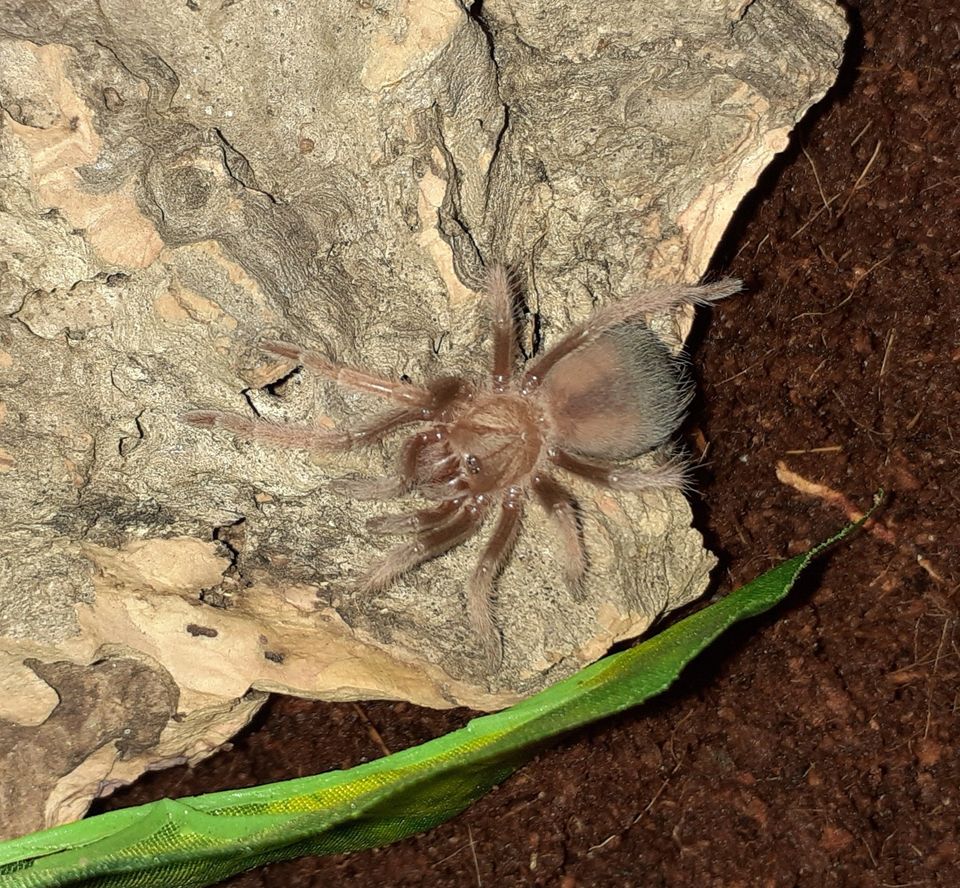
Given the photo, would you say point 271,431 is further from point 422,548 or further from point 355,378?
point 422,548

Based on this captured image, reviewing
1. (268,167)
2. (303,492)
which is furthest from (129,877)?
(268,167)

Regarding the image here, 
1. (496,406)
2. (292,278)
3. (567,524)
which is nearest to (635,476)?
(567,524)

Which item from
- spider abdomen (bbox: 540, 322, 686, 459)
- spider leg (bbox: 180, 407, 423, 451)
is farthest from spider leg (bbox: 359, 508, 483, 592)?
spider abdomen (bbox: 540, 322, 686, 459)

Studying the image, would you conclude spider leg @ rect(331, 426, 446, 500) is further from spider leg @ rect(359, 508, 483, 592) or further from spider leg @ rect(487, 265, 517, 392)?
spider leg @ rect(487, 265, 517, 392)

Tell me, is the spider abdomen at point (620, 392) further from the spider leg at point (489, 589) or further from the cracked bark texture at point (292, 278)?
the spider leg at point (489, 589)

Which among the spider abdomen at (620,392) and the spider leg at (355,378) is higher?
the spider leg at (355,378)

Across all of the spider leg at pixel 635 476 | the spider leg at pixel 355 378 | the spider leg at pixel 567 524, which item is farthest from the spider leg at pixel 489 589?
the spider leg at pixel 355 378

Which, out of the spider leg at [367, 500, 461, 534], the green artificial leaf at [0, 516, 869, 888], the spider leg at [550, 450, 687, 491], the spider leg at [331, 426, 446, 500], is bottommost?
the green artificial leaf at [0, 516, 869, 888]
